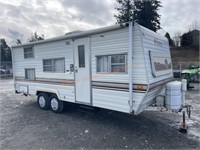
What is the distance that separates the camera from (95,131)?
15.0ft

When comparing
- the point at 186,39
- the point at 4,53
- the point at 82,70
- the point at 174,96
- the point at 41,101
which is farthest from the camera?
the point at 4,53

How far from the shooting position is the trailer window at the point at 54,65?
5.79 metres

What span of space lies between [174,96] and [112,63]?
1933mm

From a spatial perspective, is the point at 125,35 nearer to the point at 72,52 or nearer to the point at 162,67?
the point at 162,67

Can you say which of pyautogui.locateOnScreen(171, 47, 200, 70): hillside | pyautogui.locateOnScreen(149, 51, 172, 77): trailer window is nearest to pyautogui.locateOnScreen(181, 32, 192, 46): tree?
pyautogui.locateOnScreen(171, 47, 200, 70): hillside

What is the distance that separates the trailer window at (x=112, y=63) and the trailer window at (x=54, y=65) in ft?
5.59

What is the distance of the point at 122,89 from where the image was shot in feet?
13.8

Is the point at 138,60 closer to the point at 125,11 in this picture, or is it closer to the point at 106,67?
the point at 106,67

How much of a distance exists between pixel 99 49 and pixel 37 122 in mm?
3246

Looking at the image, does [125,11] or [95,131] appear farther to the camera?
[125,11]

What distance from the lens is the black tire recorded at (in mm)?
6484

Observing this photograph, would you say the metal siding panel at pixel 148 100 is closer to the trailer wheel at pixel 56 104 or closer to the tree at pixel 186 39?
the trailer wheel at pixel 56 104

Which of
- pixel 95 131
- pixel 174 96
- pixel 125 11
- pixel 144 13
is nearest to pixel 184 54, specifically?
pixel 144 13

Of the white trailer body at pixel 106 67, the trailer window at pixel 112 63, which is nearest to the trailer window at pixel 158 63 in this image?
the white trailer body at pixel 106 67
